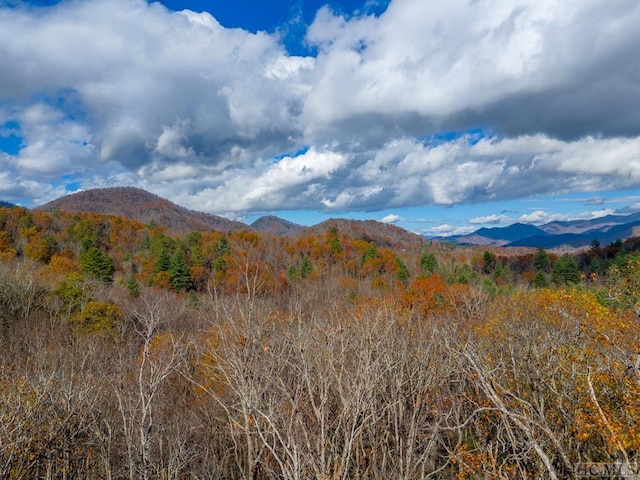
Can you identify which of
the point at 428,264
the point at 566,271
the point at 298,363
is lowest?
the point at 566,271

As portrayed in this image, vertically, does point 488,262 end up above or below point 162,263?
below

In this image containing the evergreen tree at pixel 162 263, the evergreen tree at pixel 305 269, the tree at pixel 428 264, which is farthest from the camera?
the tree at pixel 428 264

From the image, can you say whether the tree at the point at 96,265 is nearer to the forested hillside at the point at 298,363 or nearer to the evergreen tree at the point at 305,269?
the forested hillside at the point at 298,363

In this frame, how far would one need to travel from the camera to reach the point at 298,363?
959 cm

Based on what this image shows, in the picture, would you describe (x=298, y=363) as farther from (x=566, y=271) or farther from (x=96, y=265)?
(x=566, y=271)

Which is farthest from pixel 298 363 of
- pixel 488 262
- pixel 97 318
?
pixel 488 262

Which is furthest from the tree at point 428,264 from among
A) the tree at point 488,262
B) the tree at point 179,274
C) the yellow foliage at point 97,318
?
the yellow foliage at point 97,318

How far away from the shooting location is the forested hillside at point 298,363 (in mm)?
7121

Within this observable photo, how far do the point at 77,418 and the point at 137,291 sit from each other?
140ft

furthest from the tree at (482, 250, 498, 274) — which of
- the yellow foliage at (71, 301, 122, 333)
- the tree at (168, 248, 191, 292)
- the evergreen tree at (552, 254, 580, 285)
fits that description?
the yellow foliage at (71, 301, 122, 333)

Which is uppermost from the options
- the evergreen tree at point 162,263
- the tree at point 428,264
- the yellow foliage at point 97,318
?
the evergreen tree at point 162,263

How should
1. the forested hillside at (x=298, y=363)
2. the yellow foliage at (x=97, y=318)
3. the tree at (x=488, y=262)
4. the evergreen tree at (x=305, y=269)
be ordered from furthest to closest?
1. the tree at (x=488, y=262)
2. the evergreen tree at (x=305, y=269)
3. the yellow foliage at (x=97, y=318)
4. the forested hillside at (x=298, y=363)

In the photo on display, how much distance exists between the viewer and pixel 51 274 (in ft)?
140

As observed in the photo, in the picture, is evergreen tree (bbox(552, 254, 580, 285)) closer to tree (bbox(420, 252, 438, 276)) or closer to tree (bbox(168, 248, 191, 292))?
tree (bbox(420, 252, 438, 276))
